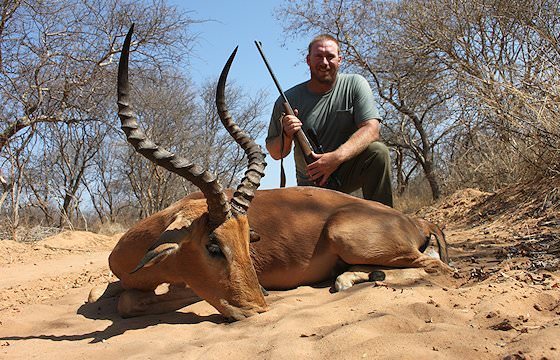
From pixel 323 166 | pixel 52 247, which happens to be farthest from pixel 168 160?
pixel 52 247

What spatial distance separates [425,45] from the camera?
14.9m

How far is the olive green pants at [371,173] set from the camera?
19.8 ft

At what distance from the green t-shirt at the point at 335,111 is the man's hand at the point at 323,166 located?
1.97 feet

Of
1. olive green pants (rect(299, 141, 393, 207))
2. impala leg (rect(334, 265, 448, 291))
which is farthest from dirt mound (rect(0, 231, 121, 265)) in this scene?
impala leg (rect(334, 265, 448, 291))

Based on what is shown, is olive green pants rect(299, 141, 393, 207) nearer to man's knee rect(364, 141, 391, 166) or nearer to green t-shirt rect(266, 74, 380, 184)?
man's knee rect(364, 141, 391, 166)

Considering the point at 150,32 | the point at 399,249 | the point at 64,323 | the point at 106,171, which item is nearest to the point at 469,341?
→ the point at 399,249

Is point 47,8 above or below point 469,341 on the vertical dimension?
above

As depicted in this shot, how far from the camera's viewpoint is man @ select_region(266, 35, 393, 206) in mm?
6027

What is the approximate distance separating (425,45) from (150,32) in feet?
23.7

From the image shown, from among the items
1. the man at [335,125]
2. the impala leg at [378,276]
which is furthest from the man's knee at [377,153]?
the impala leg at [378,276]

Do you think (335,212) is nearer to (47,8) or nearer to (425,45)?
(47,8)

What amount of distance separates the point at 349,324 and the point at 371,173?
335 cm

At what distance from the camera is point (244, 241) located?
150 inches

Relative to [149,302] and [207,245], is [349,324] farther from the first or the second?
[149,302]
